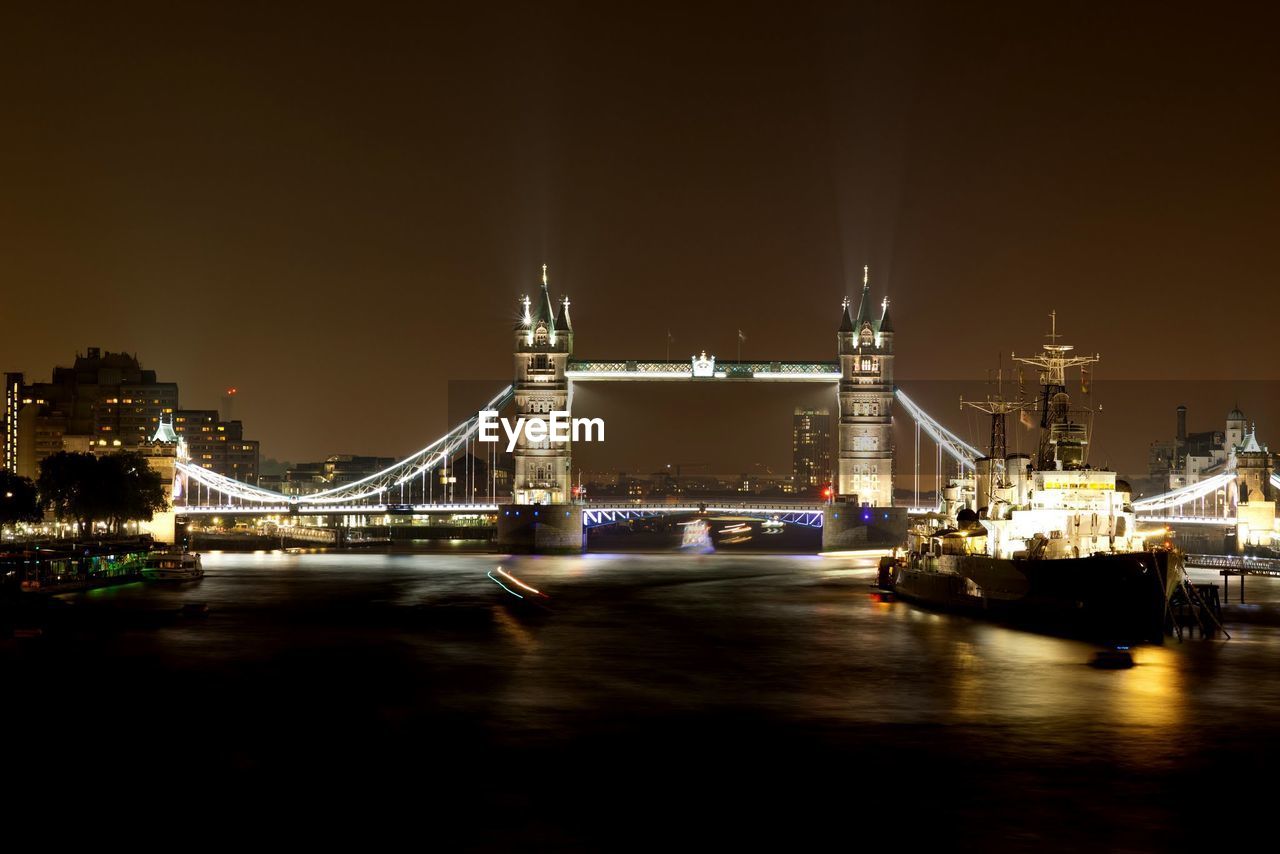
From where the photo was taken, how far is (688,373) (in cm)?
11006

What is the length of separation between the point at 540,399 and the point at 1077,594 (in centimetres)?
6925

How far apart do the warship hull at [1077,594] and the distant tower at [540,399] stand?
57.8 meters

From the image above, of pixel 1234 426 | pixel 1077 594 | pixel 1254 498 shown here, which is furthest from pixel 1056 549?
pixel 1234 426

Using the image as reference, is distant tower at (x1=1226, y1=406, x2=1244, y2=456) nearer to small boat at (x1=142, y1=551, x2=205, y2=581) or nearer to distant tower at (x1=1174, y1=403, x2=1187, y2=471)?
distant tower at (x1=1174, y1=403, x2=1187, y2=471)

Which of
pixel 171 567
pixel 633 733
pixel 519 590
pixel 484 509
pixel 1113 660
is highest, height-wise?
pixel 484 509

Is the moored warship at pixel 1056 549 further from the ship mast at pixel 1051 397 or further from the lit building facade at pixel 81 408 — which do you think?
the lit building facade at pixel 81 408

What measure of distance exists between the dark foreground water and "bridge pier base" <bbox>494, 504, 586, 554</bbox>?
168 ft

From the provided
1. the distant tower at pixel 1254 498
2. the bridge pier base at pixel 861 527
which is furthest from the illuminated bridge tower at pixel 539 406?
the distant tower at pixel 1254 498

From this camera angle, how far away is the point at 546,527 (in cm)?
10475

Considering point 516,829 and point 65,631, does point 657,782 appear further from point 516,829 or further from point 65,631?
point 65,631

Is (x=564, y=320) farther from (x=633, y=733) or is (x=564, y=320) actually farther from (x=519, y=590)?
(x=633, y=733)

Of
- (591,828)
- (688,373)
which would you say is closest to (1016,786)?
(591,828)

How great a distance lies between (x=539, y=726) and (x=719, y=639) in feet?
58.4

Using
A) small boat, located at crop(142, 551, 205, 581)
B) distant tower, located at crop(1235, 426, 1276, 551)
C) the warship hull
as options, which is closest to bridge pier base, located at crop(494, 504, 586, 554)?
small boat, located at crop(142, 551, 205, 581)
